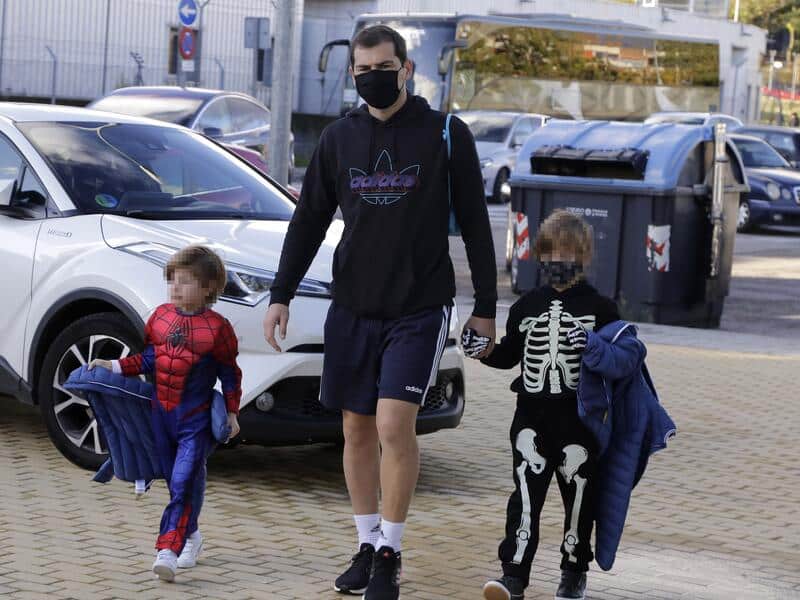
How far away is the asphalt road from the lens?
14.6m

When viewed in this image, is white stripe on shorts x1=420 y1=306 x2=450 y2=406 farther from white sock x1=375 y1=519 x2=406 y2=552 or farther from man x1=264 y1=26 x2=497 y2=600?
white sock x1=375 y1=519 x2=406 y2=552

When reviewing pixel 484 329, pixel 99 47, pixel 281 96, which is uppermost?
pixel 99 47

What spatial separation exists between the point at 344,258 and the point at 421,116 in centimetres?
53

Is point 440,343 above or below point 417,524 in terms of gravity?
above

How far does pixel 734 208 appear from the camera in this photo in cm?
1409

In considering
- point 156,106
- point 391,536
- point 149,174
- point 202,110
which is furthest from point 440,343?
point 156,106

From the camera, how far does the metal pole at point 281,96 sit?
49.2 feet

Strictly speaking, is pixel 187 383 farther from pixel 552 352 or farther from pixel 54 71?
pixel 54 71

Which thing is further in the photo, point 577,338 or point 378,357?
point 378,357

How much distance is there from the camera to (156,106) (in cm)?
1934

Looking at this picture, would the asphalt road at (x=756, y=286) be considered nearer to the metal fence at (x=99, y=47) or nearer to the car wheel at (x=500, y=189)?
the car wheel at (x=500, y=189)

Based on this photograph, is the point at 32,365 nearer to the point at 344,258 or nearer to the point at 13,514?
the point at 13,514

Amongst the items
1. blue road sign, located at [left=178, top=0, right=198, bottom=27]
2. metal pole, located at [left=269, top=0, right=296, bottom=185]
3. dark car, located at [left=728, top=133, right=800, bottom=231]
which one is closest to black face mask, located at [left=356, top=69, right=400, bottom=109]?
metal pole, located at [left=269, top=0, right=296, bottom=185]

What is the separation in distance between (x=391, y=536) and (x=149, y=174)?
300cm
